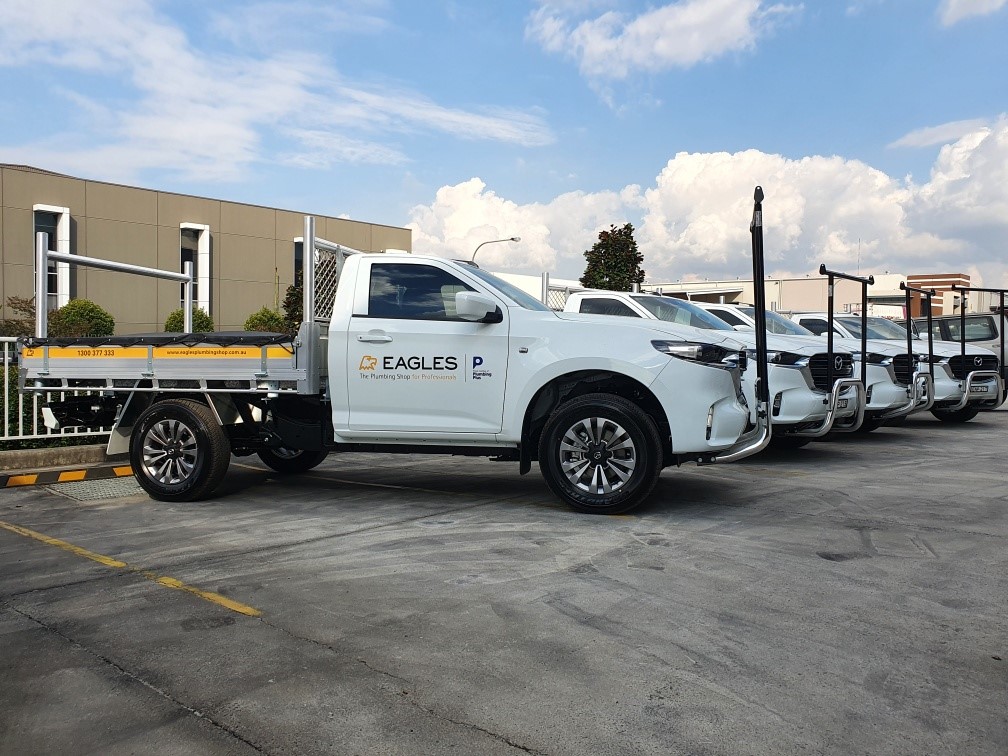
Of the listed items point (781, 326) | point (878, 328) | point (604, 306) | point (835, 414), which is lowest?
point (835, 414)

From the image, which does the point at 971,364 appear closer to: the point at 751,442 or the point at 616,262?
the point at 751,442

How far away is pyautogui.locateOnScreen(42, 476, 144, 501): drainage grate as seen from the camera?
7988 millimetres

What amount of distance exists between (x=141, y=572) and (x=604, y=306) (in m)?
7.68

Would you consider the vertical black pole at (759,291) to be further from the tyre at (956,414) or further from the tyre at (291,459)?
the tyre at (956,414)

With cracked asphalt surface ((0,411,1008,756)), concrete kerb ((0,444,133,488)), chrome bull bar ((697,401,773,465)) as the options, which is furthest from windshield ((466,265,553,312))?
concrete kerb ((0,444,133,488))

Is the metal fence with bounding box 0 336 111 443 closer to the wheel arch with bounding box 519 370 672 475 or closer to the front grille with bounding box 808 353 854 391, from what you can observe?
the wheel arch with bounding box 519 370 672 475

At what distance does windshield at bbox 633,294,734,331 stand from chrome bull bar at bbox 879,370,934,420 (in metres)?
2.94

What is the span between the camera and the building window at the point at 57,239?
37.4 m

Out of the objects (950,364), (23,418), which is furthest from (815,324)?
(23,418)

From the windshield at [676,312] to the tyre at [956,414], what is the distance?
6729 millimetres

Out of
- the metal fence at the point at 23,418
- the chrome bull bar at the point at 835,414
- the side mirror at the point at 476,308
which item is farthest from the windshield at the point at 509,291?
the metal fence at the point at 23,418

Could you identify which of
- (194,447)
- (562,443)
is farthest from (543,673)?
(194,447)

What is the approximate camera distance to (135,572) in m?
5.31

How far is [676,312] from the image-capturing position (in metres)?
11.6
